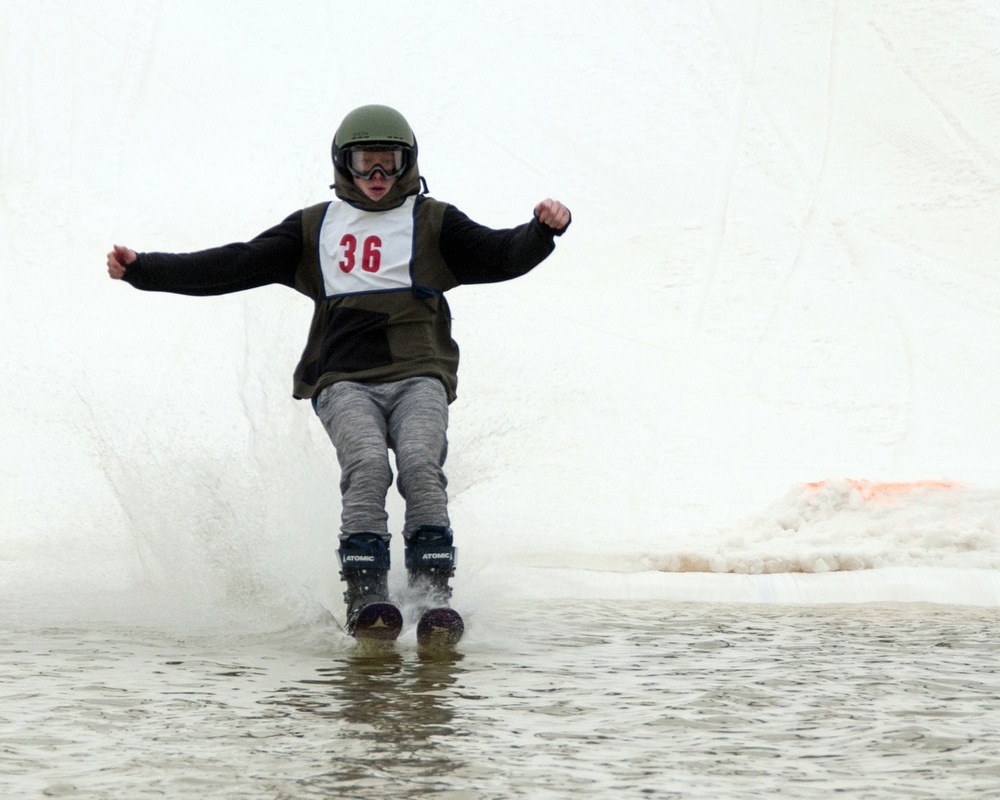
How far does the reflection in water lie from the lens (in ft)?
8.51

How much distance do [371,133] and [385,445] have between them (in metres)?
1.06

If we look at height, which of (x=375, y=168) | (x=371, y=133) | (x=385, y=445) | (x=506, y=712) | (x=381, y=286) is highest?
(x=371, y=133)

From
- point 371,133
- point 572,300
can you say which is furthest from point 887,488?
point 572,300

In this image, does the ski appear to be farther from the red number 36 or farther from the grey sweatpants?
the red number 36

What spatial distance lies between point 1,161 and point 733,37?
10.5 meters

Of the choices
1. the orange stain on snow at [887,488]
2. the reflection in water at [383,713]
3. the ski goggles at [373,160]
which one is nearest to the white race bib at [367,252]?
the ski goggles at [373,160]

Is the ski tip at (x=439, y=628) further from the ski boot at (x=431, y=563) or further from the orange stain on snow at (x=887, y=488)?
the orange stain on snow at (x=887, y=488)

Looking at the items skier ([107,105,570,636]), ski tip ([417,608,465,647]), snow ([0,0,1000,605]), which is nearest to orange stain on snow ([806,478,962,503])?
snow ([0,0,1000,605])

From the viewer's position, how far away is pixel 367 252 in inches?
188

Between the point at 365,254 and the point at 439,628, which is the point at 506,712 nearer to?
the point at 439,628

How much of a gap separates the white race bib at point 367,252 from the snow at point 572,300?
1.10 m

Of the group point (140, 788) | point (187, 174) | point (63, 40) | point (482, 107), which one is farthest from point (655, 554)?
point (63, 40)

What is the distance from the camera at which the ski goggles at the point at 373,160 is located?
4.84m

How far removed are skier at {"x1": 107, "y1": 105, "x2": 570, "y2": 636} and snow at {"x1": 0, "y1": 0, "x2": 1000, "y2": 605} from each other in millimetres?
648
